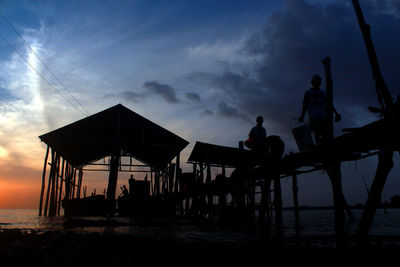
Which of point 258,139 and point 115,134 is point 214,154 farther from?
point 258,139

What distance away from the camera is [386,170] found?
18.0 ft

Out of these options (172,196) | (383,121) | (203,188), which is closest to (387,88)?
(383,121)

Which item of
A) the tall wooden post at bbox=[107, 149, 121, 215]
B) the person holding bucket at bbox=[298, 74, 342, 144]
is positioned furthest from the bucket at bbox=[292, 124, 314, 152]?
the tall wooden post at bbox=[107, 149, 121, 215]

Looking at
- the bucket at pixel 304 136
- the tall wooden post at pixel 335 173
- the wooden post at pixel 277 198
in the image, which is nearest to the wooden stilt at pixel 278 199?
the wooden post at pixel 277 198

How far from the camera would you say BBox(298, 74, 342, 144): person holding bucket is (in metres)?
8.19

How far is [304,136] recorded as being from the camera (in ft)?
28.3

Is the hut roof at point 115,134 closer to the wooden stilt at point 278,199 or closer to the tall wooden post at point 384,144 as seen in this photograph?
the wooden stilt at point 278,199

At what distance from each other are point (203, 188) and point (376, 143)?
48.4ft

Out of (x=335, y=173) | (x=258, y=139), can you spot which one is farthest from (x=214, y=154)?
(x=335, y=173)

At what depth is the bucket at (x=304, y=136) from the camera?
8548 mm

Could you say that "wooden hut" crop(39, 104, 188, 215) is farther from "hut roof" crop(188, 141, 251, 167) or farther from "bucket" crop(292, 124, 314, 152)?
"bucket" crop(292, 124, 314, 152)

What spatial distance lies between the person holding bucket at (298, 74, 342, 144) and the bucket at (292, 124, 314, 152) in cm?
14

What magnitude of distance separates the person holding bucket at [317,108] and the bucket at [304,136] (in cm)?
14

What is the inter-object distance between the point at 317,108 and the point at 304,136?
0.85 meters
